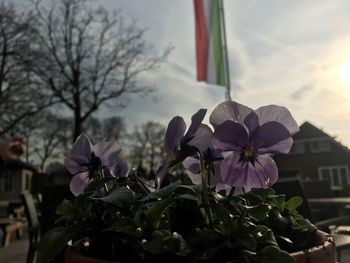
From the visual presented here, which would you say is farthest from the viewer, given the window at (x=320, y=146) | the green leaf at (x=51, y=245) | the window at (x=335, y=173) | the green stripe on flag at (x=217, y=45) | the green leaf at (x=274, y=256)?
the window at (x=320, y=146)

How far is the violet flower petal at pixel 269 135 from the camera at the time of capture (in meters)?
0.57

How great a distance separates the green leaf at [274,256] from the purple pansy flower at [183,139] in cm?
17

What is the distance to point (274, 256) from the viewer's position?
1.58ft

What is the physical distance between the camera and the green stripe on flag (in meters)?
9.97

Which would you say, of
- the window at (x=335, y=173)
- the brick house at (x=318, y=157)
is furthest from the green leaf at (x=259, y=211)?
the window at (x=335, y=173)

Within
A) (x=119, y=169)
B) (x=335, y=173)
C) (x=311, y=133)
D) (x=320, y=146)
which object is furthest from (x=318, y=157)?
(x=119, y=169)

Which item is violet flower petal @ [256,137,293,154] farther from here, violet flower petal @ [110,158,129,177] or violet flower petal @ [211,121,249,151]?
violet flower petal @ [110,158,129,177]

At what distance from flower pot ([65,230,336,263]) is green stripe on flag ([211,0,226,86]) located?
9.36 meters

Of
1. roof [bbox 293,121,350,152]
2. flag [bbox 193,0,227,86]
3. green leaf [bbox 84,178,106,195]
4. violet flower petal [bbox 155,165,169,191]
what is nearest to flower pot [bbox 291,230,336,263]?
violet flower petal [bbox 155,165,169,191]

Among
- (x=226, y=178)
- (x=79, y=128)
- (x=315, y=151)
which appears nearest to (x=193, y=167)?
(x=226, y=178)

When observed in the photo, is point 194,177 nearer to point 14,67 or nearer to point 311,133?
point 14,67

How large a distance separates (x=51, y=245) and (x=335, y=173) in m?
36.5

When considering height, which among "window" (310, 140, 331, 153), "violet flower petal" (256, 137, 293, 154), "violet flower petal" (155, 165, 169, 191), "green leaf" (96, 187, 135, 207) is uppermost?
"window" (310, 140, 331, 153)

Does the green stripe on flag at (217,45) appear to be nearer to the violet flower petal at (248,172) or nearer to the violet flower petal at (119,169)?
the violet flower petal at (119,169)
